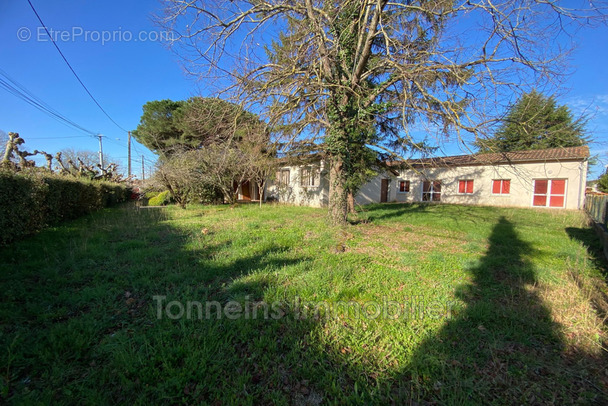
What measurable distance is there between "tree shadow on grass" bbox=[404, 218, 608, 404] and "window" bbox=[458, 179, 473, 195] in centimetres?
1548

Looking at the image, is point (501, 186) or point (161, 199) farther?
point (161, 199)

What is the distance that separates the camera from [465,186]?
1619 centimetres

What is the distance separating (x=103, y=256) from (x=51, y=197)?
4.35m

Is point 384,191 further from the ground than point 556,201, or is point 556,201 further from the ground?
point 384,191

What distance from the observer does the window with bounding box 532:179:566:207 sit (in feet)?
42.3

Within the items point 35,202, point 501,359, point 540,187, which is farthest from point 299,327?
point 540,187

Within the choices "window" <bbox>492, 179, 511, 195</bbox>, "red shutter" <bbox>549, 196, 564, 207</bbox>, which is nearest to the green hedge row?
"window" <bbox>492, 179, 511, 195</bbox>

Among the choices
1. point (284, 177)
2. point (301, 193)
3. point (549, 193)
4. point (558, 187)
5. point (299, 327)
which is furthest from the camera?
point (284, 177)

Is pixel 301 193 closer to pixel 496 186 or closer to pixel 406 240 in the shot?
pixel 406 240

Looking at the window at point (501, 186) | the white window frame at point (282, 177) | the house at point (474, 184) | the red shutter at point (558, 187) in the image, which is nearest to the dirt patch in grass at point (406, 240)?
the house at point (474, 184)

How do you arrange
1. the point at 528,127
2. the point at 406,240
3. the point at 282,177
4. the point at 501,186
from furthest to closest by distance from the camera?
the point at 282,177
the point at 501,186
the point at 406,240
the point at 528,127

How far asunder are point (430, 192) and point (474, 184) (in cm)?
272

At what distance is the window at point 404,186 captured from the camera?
720 inches

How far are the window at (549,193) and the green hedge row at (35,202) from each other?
71.1 feet
